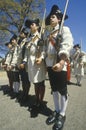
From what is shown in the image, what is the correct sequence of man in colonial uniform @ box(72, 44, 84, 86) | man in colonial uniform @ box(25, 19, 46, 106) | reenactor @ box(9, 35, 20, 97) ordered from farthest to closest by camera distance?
man in colonial uniform @ box(72, 44, 84, 86), reenactor @ box(9, 35, 20, 97), man in colonial uniform @ box(25, 19, 46, 106)

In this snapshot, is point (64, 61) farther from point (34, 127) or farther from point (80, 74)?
point (80, 74)

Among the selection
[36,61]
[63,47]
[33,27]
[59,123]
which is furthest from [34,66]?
[59,123]

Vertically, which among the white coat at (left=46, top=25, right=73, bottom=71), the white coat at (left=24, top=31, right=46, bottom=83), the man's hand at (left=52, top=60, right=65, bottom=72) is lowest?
the white coat at (left=24, top=31, right=46, bottom=83)

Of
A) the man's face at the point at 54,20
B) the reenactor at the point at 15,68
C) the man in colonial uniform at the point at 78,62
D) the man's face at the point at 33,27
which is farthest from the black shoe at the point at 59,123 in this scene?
the man in colonial uniform at the point at 78,62

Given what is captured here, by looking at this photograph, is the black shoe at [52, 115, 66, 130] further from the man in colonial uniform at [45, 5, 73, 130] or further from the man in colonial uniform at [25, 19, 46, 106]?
the man in colonial uniform at [25, 19, 46, 106]

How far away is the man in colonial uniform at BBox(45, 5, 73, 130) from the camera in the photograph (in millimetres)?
4750

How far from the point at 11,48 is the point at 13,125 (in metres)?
3.90

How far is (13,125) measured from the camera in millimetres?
4848

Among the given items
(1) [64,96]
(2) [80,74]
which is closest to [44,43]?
(1) [64,96]

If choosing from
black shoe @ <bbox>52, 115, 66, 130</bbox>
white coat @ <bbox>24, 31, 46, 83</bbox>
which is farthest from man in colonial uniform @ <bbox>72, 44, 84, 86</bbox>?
black shoe @ <bbox>52, 115, 66, 130</bbox>

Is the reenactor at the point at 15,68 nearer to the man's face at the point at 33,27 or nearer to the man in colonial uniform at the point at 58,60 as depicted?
the man's face at the point at 33,27

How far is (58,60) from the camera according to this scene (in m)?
4.95

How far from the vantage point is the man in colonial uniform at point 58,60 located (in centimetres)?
475

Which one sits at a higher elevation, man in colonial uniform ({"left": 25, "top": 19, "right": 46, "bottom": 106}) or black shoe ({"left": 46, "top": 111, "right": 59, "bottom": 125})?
man in colonial uniform ({"left": 25, "top": 19, "right": 46, "bottom": 106})
